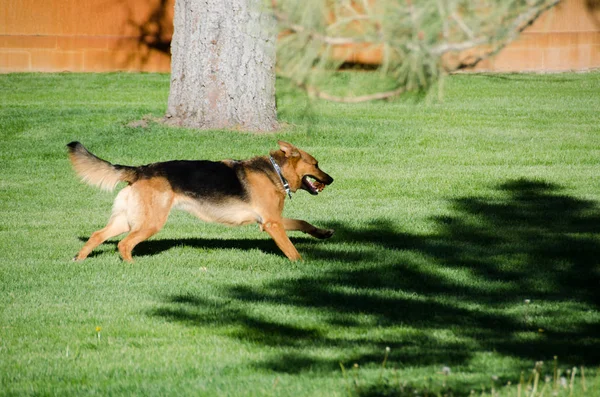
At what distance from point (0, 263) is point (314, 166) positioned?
3.03 metres

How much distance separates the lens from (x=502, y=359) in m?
6.00

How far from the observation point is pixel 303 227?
920 cm

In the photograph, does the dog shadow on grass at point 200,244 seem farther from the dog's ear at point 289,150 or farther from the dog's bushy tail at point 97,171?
the dog's ear at point 289,150

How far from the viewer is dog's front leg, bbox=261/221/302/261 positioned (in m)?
8.88

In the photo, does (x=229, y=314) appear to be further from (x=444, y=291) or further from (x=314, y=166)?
(x=314, y=166)

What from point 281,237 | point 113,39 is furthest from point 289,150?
point 113,39

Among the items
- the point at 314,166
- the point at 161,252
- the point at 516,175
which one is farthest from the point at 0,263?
the point at 516,175

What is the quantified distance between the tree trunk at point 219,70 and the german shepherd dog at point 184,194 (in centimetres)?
628

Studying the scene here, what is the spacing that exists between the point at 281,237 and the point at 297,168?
0.74 metres

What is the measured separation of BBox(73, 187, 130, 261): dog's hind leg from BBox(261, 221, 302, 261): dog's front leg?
1301 mm

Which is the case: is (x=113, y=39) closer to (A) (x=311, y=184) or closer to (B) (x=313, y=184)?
(B) (x=313, y=184)

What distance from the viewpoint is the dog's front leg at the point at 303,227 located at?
9125 mm

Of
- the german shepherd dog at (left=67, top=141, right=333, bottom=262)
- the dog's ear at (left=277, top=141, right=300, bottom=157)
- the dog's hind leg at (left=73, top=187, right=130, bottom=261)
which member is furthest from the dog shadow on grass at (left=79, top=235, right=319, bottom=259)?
the dog's ear at (left=277, top=141, right=300, bottom=157)

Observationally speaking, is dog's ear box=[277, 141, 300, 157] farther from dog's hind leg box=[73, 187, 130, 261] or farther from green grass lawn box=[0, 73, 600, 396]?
dog's hind leg box=[73, 187, 130, 261]
